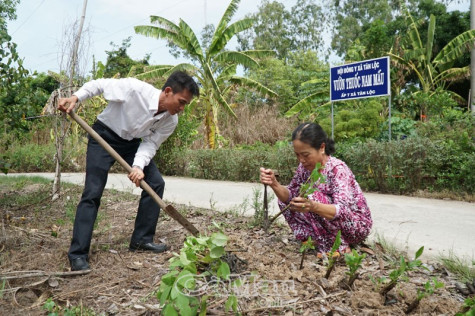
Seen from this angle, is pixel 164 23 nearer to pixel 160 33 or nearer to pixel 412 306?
pixel 160 33

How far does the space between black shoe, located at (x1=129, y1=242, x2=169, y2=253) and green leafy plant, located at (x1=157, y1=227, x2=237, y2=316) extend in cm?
109

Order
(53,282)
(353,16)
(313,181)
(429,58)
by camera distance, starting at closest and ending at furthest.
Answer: (313,181) < (53,282) < (429,58) < (353,16)

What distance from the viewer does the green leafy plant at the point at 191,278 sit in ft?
6.56

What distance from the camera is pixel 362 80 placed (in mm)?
8547

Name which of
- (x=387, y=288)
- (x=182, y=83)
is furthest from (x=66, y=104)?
(x=387, y=288)

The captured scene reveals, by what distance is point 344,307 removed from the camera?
96.3 inches

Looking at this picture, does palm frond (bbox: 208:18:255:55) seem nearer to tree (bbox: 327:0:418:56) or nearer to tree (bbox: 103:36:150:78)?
tree (bbox: 103:36:150:78)

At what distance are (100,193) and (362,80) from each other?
6514mm

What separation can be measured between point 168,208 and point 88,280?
799mm

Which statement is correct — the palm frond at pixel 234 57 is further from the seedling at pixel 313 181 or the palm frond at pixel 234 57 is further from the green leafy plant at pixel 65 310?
the green leafy plant at pixel 65 310

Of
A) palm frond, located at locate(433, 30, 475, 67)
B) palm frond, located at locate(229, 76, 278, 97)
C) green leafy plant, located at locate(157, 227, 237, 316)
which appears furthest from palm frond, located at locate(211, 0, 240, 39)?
green leafy plant, located at locate(157, 227, 237, 316)

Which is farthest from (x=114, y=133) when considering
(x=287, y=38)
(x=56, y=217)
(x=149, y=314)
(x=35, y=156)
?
(x=287, y=38)

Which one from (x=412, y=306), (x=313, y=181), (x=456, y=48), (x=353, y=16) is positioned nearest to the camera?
(x=412, y=306)

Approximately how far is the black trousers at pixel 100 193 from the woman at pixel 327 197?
43.8 inches
